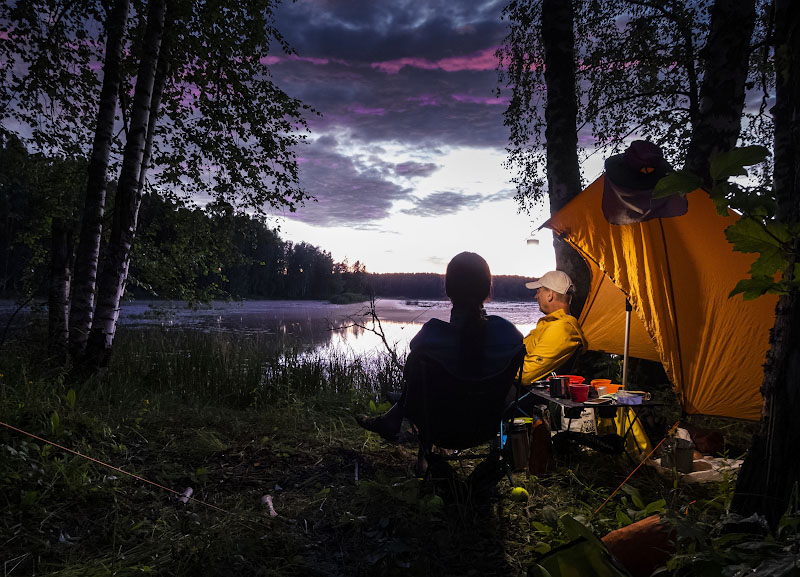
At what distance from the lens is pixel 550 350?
13.3 feet

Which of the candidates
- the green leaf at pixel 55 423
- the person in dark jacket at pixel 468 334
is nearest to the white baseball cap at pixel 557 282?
the person in dark jacket at pixel 468 334

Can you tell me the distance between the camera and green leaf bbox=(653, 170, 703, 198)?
1.06 metres

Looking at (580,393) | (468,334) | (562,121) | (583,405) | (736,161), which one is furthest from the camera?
(562,121)

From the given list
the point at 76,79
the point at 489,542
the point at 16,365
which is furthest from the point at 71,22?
the point at 489,542

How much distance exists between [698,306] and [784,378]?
2.41 m

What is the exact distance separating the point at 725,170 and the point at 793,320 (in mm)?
1086

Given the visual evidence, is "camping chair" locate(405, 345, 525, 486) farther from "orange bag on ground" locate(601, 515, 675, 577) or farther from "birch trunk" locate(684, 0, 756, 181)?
"birch trunk" locate(684, 0, 756, 181)

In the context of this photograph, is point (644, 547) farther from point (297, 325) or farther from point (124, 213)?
point (297, 325)

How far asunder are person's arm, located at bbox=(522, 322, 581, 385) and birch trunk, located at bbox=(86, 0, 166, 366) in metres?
5.42

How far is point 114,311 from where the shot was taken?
6105mm

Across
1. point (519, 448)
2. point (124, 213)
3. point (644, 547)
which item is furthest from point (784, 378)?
point (124, 213)

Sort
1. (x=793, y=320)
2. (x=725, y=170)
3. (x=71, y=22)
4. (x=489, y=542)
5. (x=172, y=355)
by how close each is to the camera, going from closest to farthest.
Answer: (x=725, y=170) < (x=793, y=320) < (x=489, y=542) < (x=71, y=22) < (x=172, y=355)

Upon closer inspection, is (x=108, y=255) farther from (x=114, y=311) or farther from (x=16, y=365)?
(x=16, y=365)

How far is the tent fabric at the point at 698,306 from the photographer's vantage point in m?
3.63
